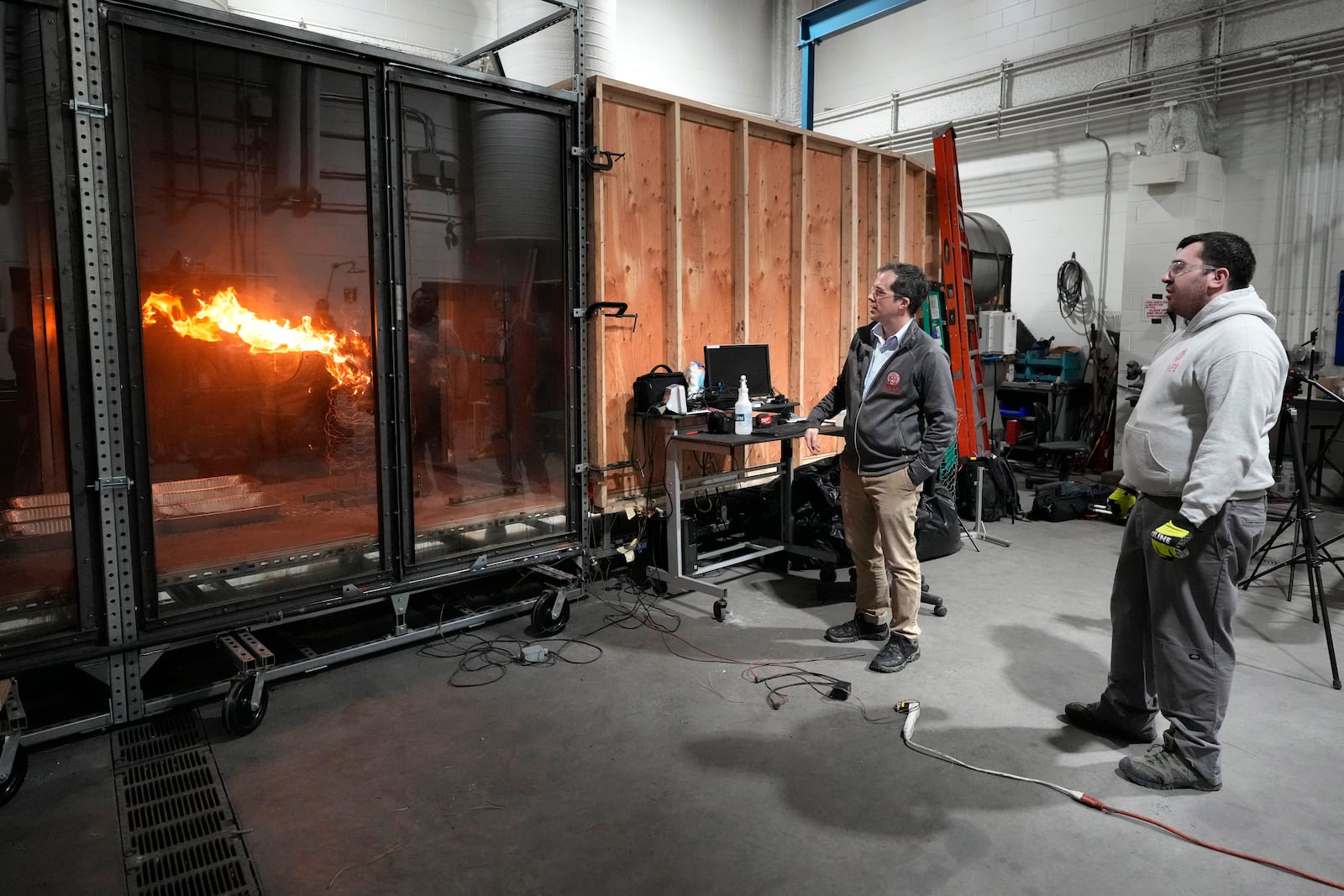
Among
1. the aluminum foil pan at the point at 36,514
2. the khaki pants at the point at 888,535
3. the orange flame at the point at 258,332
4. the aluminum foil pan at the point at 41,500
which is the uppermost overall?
the orange flame at the point at 258,332

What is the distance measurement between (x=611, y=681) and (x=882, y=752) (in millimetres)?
1187

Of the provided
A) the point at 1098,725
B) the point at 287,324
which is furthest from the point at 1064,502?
the point at 287,324

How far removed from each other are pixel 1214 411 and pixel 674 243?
3022 millimetres

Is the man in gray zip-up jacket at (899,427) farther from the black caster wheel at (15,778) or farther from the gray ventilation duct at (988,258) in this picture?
the gray ventilation duct at (988,258)

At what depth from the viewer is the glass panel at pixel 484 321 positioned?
3691mm

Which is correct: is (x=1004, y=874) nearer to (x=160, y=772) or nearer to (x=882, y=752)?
(x=882, y=752)

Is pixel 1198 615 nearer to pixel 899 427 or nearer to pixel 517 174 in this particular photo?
pixel 899 427

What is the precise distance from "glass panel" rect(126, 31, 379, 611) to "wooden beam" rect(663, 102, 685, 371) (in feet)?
6.01

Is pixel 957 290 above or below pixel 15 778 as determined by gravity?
above

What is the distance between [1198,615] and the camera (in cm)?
260

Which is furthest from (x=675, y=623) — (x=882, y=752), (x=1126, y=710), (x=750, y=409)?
(x=1126, y=710)

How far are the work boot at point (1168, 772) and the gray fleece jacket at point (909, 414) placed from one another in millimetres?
1333

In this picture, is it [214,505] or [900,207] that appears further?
[900,207]

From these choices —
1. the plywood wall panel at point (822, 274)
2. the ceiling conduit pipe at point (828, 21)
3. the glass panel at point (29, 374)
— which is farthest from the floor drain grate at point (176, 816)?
the ceiling conduit pipe at point (828, 21)
